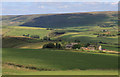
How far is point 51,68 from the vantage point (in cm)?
4081

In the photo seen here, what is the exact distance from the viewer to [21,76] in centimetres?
3050

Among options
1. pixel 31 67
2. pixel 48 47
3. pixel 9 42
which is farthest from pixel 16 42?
pixel 31 67

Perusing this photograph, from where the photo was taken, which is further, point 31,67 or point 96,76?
point 31,67

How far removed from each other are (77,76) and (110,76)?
5.59 m

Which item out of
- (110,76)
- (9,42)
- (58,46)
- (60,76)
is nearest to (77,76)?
(60,76)

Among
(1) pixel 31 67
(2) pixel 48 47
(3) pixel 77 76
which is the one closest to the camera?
(3) pixel 77 76

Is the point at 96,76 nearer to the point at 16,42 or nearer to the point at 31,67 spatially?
the point at 31,67

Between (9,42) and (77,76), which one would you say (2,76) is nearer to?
(77,76)

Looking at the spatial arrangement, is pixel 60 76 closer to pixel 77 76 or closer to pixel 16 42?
pixel 77 76

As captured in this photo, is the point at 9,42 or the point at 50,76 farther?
the point at 9,42

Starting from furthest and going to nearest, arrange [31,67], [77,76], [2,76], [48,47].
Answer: [48,47] < [31,67] < [77,76] < [2,76]

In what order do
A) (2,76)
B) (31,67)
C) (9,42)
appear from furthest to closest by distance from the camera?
(9,42) < (31,67) < (2,76)

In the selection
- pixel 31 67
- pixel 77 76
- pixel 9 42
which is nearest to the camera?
pixel 77 76

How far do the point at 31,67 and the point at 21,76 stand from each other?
997 cm
